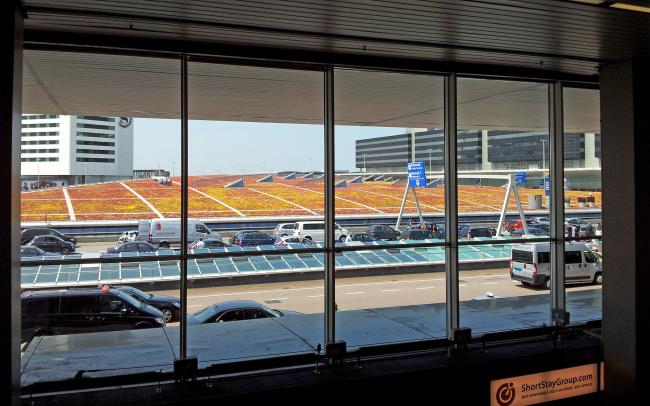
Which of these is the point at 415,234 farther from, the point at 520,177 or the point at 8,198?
the point at 8,198

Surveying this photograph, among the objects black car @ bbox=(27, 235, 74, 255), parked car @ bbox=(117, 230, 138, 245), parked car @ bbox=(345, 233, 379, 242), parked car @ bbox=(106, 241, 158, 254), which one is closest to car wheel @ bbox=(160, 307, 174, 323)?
parked car @ bbox=(106, 241, 158, 254)

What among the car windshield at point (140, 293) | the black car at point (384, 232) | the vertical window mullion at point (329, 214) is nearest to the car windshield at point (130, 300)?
the car windshield at point (140, 293)

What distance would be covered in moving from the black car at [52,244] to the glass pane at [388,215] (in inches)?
131

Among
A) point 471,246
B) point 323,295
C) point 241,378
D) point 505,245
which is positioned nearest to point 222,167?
point 323,295

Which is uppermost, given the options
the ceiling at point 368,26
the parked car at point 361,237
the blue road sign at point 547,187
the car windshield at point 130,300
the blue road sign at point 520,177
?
the ceiling at point 368,26

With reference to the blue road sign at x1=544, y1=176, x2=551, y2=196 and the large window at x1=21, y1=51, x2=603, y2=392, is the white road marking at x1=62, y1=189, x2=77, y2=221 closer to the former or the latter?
the large window at x1=21, y1=51, x2=603, y2=392

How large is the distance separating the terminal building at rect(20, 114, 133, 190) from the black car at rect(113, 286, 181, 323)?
4.73 feet

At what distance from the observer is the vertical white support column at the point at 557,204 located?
8586mm

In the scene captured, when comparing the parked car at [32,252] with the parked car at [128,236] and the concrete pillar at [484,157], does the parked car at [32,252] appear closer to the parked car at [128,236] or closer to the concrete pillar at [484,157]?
the parked car at [128,236]

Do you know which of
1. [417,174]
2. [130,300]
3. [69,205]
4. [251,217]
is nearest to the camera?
[69,205]

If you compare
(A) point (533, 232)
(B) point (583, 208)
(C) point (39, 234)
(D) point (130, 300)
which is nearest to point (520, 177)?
(A) point (533, 232)

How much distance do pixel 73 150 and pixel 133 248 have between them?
4.59 ft

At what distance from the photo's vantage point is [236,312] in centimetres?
839

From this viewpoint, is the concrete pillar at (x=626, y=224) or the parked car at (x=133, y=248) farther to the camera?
the concrete pillar at (x=626, y=224)
